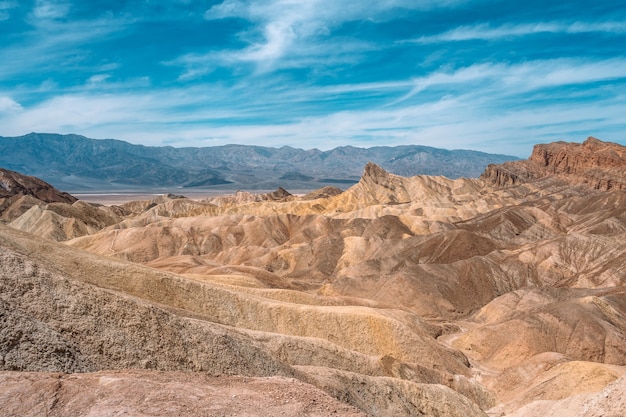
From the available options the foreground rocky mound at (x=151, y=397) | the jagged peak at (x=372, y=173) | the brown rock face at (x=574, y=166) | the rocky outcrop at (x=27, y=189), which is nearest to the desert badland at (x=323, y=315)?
the foreground rocky mound at (x=151, y=397)

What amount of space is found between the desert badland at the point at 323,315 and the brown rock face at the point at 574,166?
29324 mm

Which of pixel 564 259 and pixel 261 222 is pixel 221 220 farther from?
pixel 564 259

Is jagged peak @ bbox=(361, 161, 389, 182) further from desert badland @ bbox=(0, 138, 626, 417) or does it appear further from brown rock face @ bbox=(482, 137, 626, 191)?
desert badland @ bbox=(0, 138, 626, 417)

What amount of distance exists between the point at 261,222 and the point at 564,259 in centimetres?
6270

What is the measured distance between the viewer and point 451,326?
58062 mm

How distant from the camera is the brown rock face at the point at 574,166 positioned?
138375 mm

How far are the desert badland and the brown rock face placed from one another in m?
29.3

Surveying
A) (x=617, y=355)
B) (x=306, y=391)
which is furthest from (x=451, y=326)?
(x=306, y=391)

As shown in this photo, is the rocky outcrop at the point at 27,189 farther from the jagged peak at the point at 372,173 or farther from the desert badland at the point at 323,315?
the jagged peak at the point at 372,173

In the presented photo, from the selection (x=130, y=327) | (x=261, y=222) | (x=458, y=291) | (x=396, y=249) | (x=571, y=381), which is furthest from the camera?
(x=261, y=222)

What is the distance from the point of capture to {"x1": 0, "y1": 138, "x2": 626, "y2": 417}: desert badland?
57.9ft

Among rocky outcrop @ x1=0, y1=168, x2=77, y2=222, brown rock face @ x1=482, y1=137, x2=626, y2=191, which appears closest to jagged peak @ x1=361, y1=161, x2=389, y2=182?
brown rock face @ x1=482, y1=137, x2=626, y2=191

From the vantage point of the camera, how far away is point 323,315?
136 ft

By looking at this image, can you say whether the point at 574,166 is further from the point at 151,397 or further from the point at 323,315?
the point at 151,397
